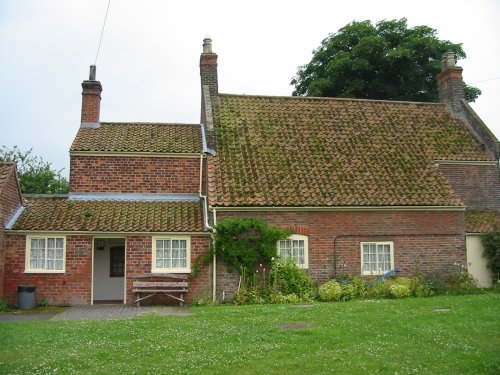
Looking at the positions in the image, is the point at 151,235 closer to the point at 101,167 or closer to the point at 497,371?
the point at 101,167

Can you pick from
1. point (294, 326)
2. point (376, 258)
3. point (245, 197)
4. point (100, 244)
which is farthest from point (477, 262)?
point (100, 244)

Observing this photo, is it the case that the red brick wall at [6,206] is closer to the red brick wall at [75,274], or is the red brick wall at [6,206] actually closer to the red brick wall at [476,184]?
the red brick wall at [75,274]

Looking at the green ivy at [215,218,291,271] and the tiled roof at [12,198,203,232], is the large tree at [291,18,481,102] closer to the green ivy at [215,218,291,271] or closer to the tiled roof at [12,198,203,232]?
the tiled roof at [12,198,203,232]

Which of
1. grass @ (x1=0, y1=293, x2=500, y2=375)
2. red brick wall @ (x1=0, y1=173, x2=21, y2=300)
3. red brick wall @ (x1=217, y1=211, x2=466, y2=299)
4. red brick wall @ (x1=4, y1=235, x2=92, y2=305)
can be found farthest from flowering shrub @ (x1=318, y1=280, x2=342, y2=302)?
red brick wall @ (x1=0, y1=173, x2=21, y2=300)

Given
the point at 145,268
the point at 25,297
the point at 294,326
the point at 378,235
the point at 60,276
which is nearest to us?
the point at 294,326

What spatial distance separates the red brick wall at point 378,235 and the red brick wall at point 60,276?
15.8 feet

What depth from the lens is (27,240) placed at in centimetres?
1773

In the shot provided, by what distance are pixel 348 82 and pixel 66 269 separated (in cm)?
2275

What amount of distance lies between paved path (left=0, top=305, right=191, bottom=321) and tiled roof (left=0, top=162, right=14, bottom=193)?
4.49m

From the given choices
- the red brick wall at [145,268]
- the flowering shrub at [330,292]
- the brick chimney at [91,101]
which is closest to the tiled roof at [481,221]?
the flowering shrub at [330,292]

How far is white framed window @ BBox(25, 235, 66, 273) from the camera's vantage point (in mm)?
17688

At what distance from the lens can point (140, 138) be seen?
2169 cm

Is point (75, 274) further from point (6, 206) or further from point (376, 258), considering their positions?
point (376, 258)

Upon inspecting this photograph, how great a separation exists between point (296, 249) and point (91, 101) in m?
11.0
